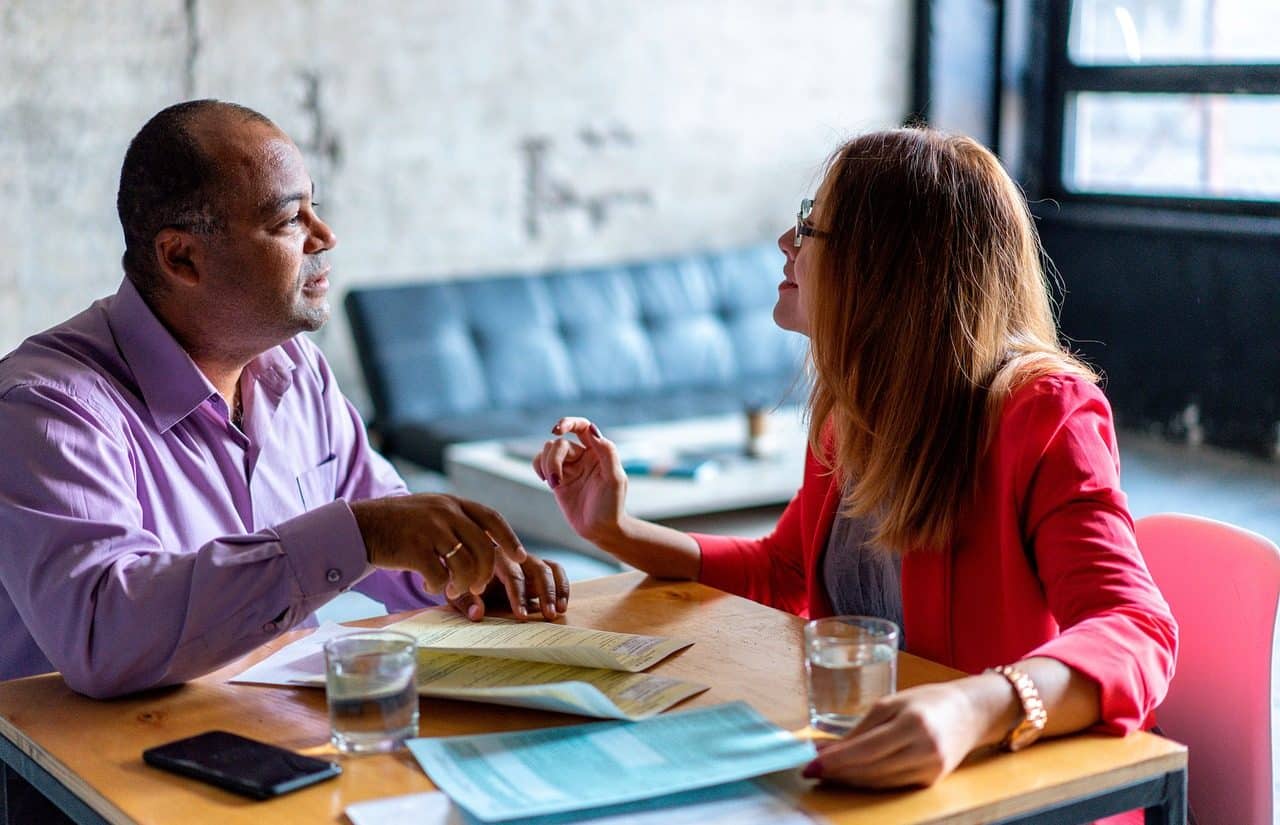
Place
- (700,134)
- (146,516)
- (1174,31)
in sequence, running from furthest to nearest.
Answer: (700,134) → (1174,31) → (146,516)

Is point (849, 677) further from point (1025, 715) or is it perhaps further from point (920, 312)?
point (920, 312)

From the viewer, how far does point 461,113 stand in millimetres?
5203

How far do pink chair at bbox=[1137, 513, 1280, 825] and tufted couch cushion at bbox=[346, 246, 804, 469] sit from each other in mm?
2835

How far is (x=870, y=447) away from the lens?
5.47ft

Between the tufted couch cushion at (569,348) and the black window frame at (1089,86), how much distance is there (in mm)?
1332

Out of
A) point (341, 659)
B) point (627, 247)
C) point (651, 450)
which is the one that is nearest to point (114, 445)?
point (341, 659)

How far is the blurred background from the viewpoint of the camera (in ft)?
15.2

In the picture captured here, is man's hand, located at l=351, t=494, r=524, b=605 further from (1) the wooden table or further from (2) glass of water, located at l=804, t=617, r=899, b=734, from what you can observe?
(2) glass of water, located at l=804, t=617, r=899, b=734

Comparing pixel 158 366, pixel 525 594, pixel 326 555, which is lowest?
pixel 525 594

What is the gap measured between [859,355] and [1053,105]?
4.76 m

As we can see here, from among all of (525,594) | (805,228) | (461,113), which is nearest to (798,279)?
(805,228)

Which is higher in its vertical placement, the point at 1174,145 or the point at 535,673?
the point at 1174,145

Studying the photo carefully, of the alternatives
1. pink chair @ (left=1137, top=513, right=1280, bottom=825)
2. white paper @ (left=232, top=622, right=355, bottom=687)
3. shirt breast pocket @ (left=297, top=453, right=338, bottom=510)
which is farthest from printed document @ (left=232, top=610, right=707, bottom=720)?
pink chair @ (left=1137, top=513, right=1280, bottom=825)

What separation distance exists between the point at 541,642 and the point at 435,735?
0.23 metres
